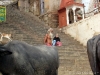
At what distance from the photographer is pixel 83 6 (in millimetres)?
23250

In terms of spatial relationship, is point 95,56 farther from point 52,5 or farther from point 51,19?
point 52,5

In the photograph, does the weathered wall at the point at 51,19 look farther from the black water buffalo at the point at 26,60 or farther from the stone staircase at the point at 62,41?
the black water buffalo at the point at 26,60

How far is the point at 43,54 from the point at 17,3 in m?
22.2

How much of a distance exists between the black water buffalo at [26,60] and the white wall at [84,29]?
35.8 ft

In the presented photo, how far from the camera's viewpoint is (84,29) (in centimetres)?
2000

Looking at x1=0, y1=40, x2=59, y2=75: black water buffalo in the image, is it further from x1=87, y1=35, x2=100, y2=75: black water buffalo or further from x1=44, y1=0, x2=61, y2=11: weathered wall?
x1=44, y1=0, x2=61, y2=11: weathered wall

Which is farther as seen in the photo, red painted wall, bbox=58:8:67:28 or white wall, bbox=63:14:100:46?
red painted wall, bbox=58:8:67:28

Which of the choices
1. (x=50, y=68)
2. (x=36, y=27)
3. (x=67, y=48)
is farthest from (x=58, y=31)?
(x=50, y=68)

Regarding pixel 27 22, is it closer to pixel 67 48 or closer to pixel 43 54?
pixel 67 48

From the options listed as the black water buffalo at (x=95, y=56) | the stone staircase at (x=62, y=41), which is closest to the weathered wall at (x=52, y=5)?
the stone staircase at (x=62, y=41)

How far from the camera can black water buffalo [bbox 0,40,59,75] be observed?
21.7 ft

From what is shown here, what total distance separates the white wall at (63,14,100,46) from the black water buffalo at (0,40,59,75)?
1090 centimetres

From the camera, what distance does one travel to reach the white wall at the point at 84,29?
18766mm

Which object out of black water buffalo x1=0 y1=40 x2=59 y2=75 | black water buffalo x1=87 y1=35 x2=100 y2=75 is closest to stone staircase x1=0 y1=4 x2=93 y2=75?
black water buffalo x1=0 y1=40 x2=59 y2=75
